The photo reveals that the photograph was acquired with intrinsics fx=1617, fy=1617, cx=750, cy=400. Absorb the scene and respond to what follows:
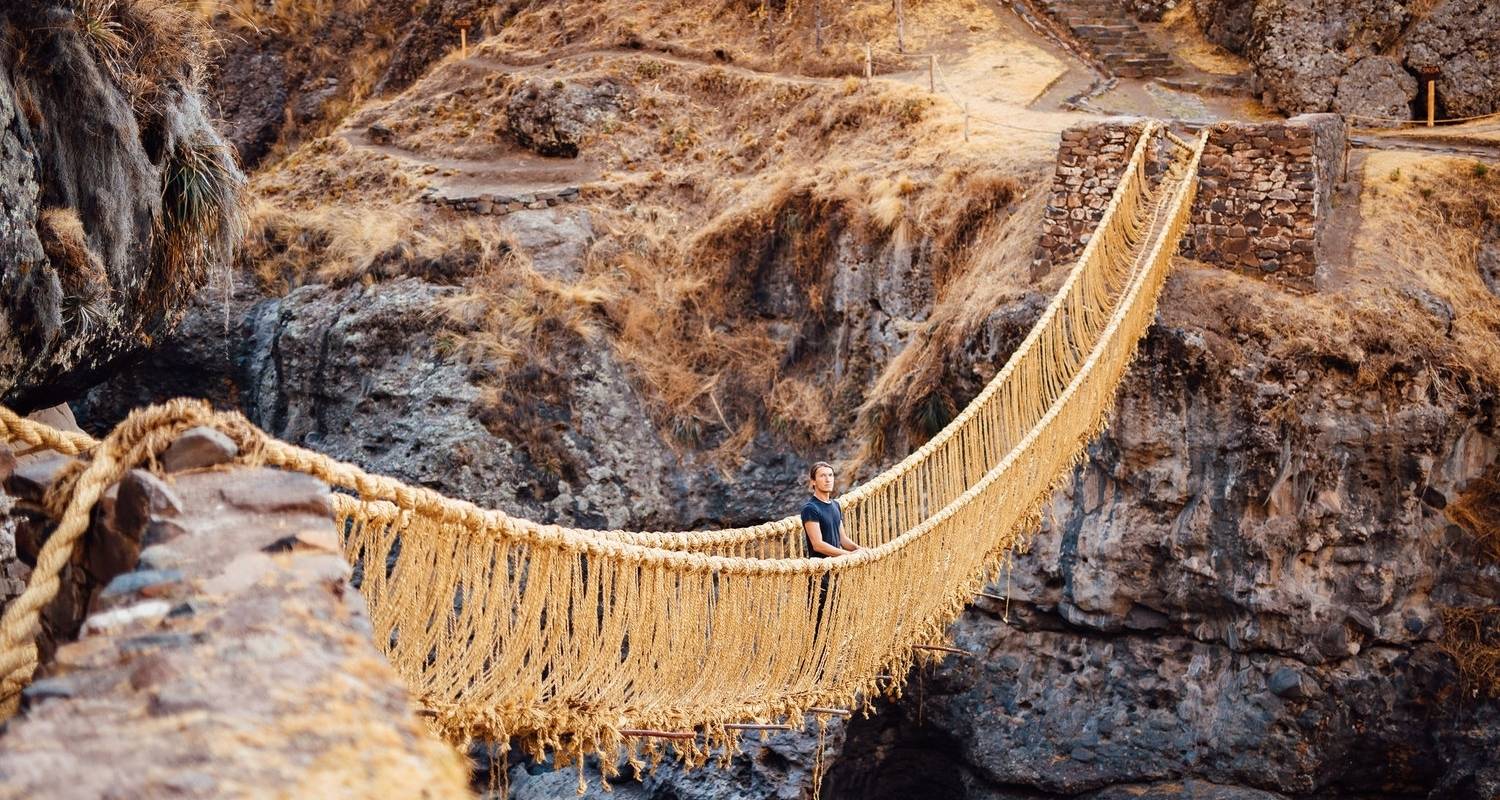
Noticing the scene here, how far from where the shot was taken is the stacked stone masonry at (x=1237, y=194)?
375 inches

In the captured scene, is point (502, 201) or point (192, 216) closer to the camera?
point (192, 216)

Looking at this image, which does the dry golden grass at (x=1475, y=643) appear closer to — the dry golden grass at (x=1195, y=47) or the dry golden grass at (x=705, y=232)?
the dry golden grass at (x=705, y=232)

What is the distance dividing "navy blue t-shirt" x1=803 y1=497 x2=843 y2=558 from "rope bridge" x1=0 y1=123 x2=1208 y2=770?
99 mm

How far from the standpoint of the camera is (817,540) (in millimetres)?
5754

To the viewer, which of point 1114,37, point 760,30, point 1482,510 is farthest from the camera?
point 760,30

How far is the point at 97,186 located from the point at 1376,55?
10938 mm

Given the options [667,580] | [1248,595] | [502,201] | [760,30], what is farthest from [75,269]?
[760,30]

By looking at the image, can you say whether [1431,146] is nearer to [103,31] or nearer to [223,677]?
[103,31]

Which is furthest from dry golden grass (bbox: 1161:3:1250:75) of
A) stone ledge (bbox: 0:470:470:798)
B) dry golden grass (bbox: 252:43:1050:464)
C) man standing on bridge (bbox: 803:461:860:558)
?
stone ledge (bbox: 0:470:470:798)

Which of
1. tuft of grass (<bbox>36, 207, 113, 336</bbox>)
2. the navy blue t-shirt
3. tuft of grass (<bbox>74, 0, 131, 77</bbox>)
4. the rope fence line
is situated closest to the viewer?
tuft of grass (<bbox>36, 207, 113, 336</bbox>)

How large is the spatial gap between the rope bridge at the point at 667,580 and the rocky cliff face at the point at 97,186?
3.59ft

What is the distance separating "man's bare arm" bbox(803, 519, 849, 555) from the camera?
18.8 feet

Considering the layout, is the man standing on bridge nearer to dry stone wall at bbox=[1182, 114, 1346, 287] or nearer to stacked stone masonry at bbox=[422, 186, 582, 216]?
dry stone wall at bbox=[1182, 114, 1346, 287]

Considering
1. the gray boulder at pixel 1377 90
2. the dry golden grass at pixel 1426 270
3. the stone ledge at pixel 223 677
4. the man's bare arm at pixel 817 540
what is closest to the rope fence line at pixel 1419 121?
the gray boulder at pixel 1377 90
